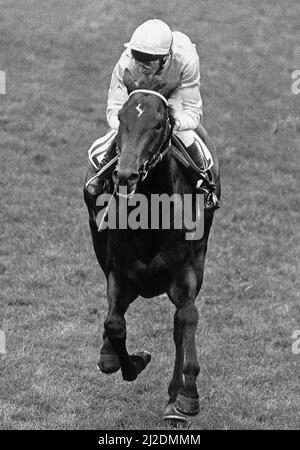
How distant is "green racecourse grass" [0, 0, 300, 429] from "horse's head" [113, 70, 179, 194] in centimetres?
235

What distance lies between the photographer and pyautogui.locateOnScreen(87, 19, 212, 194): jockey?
23.2ft

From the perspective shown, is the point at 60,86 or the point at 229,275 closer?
the point at 229,275

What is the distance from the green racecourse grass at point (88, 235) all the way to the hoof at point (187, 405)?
0.46 meters

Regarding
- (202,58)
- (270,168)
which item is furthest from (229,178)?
(202,58)

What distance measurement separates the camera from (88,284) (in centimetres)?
1151

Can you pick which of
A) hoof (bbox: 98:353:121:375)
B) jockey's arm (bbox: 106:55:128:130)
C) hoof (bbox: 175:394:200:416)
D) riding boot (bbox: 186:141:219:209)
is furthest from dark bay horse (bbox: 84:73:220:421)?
jockey's arm (bbox: 106:55:128:130)

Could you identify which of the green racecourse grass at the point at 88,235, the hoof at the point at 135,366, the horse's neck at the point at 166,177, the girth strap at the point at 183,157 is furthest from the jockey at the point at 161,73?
the green racecourse grass at the point at 88,235

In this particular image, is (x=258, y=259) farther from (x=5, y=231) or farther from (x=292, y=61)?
(x=292, y=61)

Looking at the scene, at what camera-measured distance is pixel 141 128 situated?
259 inches

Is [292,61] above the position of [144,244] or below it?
below

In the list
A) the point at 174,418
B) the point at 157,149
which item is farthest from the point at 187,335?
the point at 157,149

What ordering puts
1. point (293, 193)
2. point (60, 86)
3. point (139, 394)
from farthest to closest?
point (60, 86) → point (293, 193) → point (139, 394)

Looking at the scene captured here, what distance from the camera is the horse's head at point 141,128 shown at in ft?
20.9

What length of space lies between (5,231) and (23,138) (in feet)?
12.9
